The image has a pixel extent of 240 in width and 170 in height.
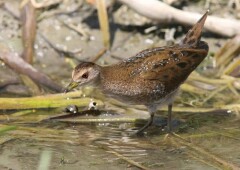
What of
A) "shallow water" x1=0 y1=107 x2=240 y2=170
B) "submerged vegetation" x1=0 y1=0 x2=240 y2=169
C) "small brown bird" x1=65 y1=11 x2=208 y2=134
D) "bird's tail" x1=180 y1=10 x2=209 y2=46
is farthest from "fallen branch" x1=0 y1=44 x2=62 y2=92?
"bird's tail" x1=180 y1=10 x2=209 y2=46

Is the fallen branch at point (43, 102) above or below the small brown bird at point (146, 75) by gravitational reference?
below

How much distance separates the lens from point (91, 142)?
5941 millimetres

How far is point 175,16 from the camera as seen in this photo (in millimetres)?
8055

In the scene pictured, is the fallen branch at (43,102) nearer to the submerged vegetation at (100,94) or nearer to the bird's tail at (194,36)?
the submerged vegetation at (100,94)

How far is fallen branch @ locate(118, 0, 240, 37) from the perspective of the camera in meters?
7.96

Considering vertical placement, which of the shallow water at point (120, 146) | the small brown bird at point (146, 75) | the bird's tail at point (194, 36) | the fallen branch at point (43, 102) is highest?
the bird's tail at point (194, 36)

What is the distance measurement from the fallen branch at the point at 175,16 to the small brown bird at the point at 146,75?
1.73 meters

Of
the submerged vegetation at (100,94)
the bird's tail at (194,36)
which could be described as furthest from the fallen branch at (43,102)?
the bird's tail at (194,36)

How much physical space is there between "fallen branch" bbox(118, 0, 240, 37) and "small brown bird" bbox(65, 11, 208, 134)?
173 cm

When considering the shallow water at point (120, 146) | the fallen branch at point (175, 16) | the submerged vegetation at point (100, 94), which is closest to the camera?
the shallow water at point (120, 146)

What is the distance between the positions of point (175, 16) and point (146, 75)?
6.91ft

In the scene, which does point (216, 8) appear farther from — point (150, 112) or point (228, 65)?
point (150, 112)

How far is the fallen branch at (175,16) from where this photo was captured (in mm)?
7961

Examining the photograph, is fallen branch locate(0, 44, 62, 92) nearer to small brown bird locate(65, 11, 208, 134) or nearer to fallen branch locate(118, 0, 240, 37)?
small brown bird locate(65, 11, 208, 134)
